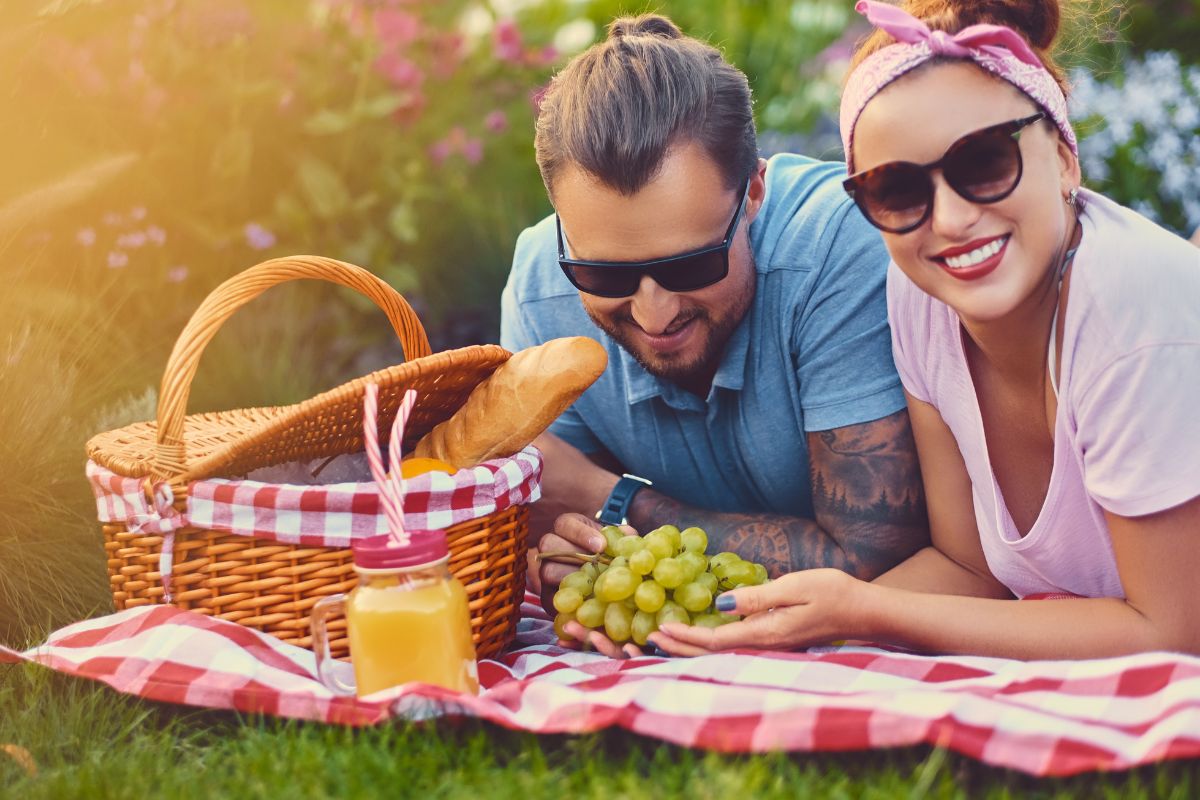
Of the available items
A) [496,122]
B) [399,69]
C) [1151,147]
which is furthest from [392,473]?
[1151,147]

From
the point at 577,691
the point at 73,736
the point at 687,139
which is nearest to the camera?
the point at 577,691

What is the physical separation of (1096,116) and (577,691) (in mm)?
4063

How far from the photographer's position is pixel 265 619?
2.37 metres

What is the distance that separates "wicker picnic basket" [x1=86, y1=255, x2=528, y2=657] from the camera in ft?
7.63

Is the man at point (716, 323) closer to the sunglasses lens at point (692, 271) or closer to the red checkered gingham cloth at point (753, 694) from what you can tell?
the sunglasses lens at point (692, 271)

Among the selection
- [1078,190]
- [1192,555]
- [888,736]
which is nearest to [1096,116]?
[1078,190]

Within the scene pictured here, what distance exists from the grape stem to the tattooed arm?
383mm

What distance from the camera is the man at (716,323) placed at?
2652 mm

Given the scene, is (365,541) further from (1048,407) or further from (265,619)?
(1048,407)

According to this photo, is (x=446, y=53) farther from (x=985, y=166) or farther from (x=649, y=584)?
(x=985, y=166)

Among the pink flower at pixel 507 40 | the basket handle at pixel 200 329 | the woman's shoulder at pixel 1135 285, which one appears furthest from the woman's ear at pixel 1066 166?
the pink flower at pixel 507 40

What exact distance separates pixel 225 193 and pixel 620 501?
2.48m

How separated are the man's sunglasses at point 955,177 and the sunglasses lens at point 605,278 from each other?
0.64m

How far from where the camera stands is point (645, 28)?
10.1 feet
